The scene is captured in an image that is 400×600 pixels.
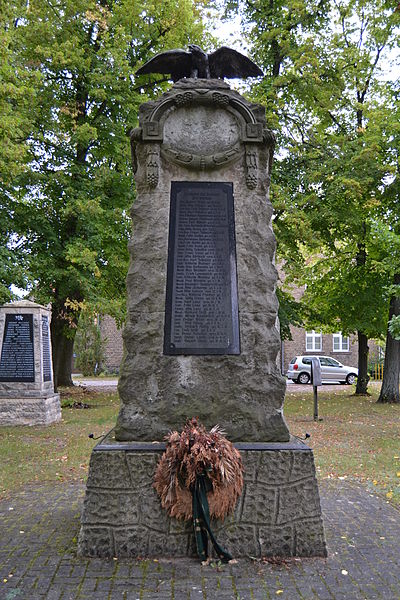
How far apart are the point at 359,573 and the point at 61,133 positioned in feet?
49.5

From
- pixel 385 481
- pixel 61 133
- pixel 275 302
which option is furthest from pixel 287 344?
pixel 275 302

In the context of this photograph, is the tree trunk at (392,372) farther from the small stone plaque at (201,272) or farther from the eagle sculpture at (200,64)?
the small stone plaque at (201,272)

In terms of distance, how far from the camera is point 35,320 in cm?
1223

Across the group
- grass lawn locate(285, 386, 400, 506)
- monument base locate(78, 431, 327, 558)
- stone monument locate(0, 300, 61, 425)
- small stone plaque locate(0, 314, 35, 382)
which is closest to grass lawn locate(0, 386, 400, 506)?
grass lawn locate(285, 386, 400, 506)

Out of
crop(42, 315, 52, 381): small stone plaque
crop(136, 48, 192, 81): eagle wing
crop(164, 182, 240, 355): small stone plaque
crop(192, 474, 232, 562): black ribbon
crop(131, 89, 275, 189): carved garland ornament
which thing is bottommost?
crop(192, 474, 232, 562): black ribbon

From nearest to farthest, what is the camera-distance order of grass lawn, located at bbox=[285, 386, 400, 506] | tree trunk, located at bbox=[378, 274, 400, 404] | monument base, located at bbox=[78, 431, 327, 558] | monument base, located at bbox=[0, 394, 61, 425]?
1. monument base, located at bbox=[78, 431, 327, 558]
2. grass lawn, located at bbox=[285, 386, 400, 506]
3. monument base, located at bbox=[0, 394, 61, 425]
4. tree trunk, located at bbox=[378, 274, 400, 404]

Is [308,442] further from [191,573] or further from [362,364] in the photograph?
[362,364]

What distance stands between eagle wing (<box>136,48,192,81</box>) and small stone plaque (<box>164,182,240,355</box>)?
4.69 feet

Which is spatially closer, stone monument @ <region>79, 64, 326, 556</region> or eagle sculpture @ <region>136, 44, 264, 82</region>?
stone monument @ <region>79, 64, 326, 556</region>

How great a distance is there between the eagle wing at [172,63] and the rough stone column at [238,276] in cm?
53

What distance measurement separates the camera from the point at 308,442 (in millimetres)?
9641

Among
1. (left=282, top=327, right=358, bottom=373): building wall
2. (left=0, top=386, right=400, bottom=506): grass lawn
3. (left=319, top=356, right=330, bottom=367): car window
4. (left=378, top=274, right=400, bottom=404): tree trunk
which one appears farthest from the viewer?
(left=282, top=327, right=358, bottom=373): building wall

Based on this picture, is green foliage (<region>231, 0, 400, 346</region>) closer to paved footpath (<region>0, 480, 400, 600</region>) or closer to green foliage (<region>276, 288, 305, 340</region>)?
green foliage (<region>276, 288, 305, 340</region>)

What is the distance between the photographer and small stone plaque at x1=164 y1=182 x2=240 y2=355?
466cm
